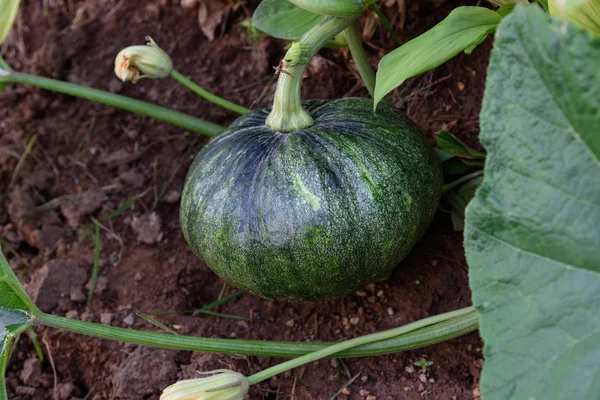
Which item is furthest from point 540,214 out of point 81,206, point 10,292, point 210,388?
point 81,206

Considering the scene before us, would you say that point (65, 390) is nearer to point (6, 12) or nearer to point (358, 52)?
point (6, 12)

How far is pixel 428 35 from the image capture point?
1.56 meters

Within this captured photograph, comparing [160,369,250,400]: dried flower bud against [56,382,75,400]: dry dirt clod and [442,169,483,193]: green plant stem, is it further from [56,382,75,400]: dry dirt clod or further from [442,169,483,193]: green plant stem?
[442,169,483,193]: green plant stem

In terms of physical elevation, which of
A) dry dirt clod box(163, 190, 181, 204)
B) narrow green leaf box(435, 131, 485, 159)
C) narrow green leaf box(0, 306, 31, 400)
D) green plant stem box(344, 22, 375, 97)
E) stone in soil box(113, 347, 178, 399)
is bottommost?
stone in soil box(113, 347, 178, 399)

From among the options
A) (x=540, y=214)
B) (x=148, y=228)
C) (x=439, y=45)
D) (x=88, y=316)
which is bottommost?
(x=88, y=316)

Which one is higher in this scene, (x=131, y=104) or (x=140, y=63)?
(x=140, y=63)

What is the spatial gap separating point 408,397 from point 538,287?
65 centimetres

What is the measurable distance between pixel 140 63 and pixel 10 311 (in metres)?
0.79

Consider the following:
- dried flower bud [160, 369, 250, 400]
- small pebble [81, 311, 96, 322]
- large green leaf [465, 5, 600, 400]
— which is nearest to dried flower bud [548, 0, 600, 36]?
large green leaf [465, 5, 600, 400]

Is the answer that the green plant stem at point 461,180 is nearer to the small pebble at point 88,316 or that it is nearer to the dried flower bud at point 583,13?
the dried flower bud at point 583,13

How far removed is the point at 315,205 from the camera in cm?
159

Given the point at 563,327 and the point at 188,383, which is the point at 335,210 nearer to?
the point at 188,383

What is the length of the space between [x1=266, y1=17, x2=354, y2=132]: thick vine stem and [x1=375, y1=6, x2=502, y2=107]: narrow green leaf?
0.77ft

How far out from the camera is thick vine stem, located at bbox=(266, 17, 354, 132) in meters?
1.71
